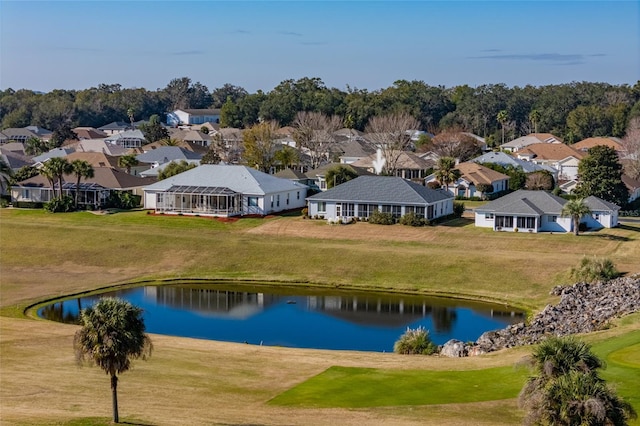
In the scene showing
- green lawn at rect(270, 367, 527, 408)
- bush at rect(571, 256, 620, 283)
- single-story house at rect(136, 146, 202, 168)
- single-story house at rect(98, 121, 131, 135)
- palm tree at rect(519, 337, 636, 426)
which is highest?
single-story house at rect(98, 121, 131, 135)

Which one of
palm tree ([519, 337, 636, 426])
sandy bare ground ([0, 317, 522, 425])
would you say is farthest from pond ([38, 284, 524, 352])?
palm tree ([519, 337, 636, 426])

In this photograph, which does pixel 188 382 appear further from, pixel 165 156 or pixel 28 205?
pixel 165 156

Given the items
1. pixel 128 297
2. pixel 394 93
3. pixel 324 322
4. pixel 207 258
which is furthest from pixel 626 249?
pixel 394 93

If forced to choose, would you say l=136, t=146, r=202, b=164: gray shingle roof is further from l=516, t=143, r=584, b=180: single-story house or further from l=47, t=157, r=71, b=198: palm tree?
l=516, t=143, r=584, b=180: single-story house

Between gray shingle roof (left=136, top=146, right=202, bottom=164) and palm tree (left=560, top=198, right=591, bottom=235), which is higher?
gray shingle roof (left=136, top=146, right=202, bottom=164)

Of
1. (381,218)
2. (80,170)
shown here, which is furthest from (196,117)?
(381,218)

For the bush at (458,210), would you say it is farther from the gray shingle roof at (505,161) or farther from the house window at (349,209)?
the gray shingle roof at (505,161)

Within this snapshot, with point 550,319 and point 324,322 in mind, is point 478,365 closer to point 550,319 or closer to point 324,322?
point 550,319
